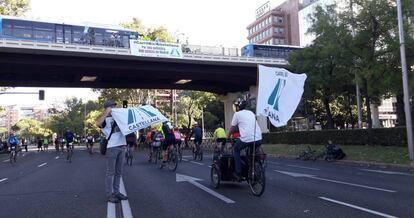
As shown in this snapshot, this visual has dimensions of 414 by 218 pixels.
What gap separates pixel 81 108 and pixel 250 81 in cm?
7418

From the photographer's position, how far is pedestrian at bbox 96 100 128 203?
8422 millimetres

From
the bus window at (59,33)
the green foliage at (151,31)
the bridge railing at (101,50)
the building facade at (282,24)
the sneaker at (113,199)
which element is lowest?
the sneaker at (113,199)

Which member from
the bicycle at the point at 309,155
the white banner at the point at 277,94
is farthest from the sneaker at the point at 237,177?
the bicycle at the point at 309,155

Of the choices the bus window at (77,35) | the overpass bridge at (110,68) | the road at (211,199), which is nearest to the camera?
the road at (211,199)

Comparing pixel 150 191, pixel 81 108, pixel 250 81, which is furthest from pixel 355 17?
pixel 81 108

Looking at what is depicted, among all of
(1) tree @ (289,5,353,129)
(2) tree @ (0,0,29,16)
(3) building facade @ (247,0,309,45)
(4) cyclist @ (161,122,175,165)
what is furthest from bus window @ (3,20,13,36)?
(3) building facade @ (247,0,309,45)

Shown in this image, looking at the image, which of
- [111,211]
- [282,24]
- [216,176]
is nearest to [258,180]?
[216,176]

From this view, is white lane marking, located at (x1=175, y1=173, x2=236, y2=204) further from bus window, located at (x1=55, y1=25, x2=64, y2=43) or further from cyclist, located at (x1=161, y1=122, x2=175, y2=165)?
bus window, located at (x1=55, y1=25, x2=64, y2=43)

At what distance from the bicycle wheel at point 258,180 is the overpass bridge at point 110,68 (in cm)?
3185

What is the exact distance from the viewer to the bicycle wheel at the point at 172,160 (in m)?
15.5

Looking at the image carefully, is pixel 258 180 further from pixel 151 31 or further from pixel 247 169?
pixel 151 31

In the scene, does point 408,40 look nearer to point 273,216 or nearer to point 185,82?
point 273,216

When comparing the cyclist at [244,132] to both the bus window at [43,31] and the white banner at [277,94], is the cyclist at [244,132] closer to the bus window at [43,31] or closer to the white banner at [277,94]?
the white banner at [277,94]

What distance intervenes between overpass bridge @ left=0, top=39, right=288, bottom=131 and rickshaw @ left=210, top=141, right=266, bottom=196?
30.5 m
